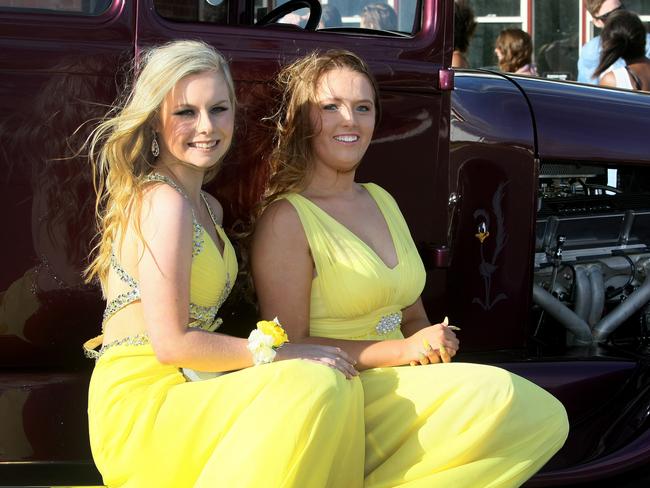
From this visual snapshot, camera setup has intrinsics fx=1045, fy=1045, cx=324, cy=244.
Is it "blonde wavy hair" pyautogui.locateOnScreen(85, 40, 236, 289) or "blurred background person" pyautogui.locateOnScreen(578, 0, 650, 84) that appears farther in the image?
"blurred background person" pyautogui.locateOnScreen(578, 0, 650, 84)

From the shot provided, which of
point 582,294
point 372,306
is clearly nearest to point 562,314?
point 582,294

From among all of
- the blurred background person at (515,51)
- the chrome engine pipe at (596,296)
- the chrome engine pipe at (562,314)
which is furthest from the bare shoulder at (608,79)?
the chrome engine pipe at (562,314)

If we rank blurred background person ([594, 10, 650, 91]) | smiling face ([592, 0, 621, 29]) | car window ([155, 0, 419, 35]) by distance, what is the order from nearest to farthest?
car window ([155, 0, 419, 35]) → blurred background person ([594, 10, 650, 91]) → smiling face ([592, 0, 621, 29])

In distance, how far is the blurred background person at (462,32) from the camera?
524cm

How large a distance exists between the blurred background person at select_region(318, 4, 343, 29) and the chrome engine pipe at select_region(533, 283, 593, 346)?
1051 millimetres

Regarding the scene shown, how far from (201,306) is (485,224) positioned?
1050 mm

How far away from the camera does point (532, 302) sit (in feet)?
11.0

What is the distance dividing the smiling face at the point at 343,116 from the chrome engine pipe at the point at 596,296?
1.04m

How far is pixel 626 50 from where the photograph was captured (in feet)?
15.7

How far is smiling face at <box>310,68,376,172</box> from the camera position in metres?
2.77

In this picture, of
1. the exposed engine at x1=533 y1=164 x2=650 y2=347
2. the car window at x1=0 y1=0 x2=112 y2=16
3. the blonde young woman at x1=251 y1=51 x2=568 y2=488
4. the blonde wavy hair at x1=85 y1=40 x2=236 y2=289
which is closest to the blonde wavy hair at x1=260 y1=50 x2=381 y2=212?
the blonde young woman at x1=251 y1=51 x2=568 y2=488

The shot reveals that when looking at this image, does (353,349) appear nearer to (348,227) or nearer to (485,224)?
(348,227)

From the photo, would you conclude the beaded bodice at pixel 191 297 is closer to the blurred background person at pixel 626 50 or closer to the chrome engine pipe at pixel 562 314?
the chrome engine pipe at pixel 562 314

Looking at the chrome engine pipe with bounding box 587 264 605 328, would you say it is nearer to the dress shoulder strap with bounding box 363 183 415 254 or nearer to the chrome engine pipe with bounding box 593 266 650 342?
the chrome engine pipe with bounding box 593 266 650 342
